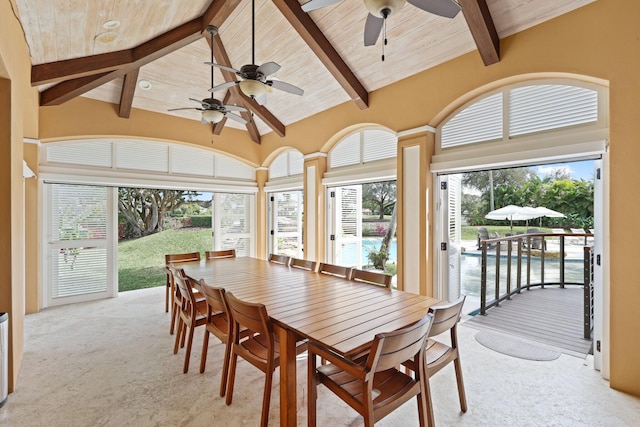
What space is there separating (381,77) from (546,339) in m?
3.58

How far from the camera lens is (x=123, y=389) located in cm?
234

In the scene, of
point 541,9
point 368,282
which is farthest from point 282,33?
point 368,282

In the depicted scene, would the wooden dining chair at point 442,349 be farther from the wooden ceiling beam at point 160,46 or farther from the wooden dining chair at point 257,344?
the wooden ceiling beam at point 160,46

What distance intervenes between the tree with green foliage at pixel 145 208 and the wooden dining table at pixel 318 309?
6.60 m

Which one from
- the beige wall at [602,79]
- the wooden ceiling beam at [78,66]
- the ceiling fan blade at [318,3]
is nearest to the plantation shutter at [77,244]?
the wooden ceiling beam at [78,66]

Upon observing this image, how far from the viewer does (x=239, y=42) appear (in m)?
4.04

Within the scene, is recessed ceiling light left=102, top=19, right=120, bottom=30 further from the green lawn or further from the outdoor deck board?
the green lawn

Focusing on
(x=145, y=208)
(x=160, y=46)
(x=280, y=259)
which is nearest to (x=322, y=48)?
(x=160, y=46)

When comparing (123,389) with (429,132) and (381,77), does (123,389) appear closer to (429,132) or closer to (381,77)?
(429,132)

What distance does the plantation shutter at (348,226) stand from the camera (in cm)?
527

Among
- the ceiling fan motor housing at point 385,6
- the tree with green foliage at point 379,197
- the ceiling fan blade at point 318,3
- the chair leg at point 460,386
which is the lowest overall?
the chair leg at point 460,386

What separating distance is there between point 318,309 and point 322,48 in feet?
9.83

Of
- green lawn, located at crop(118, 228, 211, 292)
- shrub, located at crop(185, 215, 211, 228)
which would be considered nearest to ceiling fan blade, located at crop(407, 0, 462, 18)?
green lawn, located at crop(118, 228, 211, 292)

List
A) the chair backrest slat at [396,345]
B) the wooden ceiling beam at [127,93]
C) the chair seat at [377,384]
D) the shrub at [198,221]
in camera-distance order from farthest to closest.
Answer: the shrub at [198,221], the wooden ceiling beam at [127,93], the chair seat at [377,384], the chair backrest slat at [396,345]
